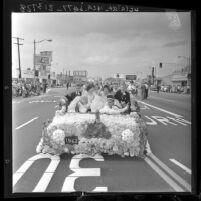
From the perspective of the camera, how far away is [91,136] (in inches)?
129

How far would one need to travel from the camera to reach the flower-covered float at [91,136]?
326 cm

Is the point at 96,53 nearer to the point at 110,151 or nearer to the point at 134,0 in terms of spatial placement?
the point at 134,0

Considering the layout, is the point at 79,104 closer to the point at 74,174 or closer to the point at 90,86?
the point at 90,86

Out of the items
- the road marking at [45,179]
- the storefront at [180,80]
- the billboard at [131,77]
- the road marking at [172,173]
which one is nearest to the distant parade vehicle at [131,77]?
the billboard at [131,77]

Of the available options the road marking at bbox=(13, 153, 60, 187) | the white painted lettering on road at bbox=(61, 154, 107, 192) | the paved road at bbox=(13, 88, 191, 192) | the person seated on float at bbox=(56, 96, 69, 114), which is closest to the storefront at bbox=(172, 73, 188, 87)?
the paved road at bbox=(13, 88, 191, 192)

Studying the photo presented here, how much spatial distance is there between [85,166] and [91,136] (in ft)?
1.04

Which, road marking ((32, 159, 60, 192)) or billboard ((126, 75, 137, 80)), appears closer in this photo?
road marking ((32, 159, 60, 192))

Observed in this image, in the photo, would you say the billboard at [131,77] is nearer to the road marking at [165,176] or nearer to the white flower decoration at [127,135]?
the white flower decoration at [127,135]

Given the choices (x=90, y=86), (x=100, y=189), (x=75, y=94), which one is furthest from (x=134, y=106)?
(x=100, y=189)

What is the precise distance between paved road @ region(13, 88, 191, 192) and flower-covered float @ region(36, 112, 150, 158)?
0.23 feet

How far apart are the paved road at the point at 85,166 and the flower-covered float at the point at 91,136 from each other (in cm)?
7

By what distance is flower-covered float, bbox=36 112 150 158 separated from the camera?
10.7 feet

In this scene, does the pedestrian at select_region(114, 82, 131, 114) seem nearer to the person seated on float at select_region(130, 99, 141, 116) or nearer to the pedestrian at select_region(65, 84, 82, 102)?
the person seated on float at select_region(130, 99, 141, 116)
